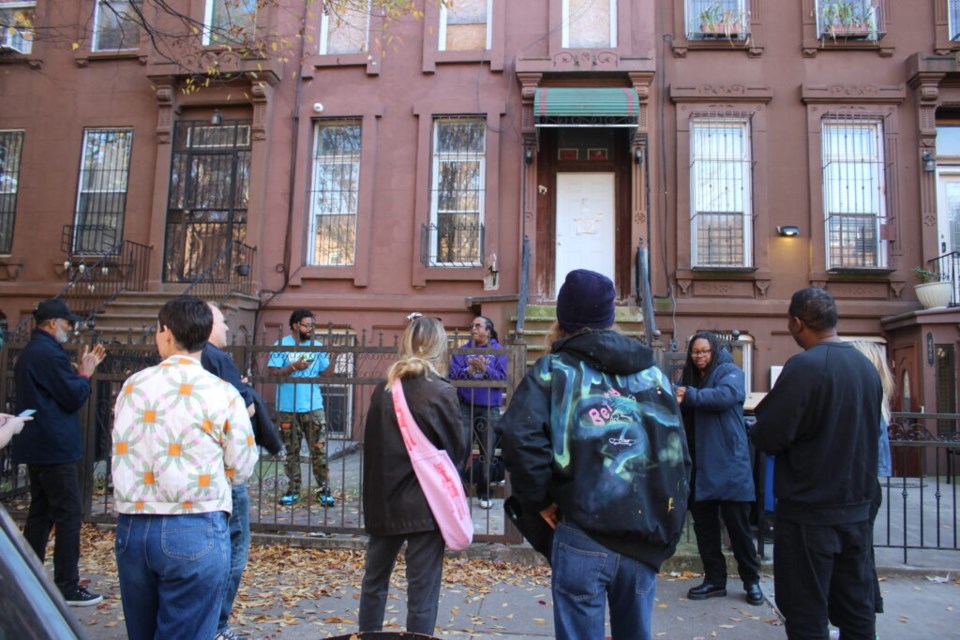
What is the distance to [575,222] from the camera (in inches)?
471

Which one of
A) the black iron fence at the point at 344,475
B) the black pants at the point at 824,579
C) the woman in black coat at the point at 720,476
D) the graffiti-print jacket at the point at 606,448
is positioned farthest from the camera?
the black iron fence at the point at 344,475

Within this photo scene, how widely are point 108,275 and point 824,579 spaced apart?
12.6m

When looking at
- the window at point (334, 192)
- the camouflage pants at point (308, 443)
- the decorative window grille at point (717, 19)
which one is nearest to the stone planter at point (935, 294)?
the decorative window grille at point (717, 19)

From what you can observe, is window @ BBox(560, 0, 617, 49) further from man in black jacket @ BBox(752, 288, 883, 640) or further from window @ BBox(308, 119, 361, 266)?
man in black jacket @ BBox(752, 288, 883, 640)

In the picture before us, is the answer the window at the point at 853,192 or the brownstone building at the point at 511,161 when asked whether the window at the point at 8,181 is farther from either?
the window at the point at 853,192

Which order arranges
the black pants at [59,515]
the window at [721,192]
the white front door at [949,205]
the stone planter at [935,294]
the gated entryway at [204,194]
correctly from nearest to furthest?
the black pants at [59,515]
the stone planter at [935,294]
the window at [721,192]
the white front door at [949,205]
the gated entryway at [204,194]

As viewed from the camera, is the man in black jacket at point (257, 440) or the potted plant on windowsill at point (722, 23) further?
the potted plant on windowsill at point (722, 23)

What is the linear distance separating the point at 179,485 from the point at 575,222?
1007 centimetres

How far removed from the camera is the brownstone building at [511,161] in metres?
11.3

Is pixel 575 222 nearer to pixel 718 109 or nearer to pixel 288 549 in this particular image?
pixel 718 109

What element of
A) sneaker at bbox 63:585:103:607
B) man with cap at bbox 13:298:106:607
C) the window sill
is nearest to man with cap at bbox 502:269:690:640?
man with cap at bbox 13:298:106:607

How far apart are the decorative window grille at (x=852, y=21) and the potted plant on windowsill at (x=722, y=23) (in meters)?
1.36

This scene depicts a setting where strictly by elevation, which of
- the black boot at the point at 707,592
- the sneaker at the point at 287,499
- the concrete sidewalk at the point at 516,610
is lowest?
the concrete sidewalk at the point at 516,610

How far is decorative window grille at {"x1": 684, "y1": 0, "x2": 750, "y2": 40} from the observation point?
11.7 m
